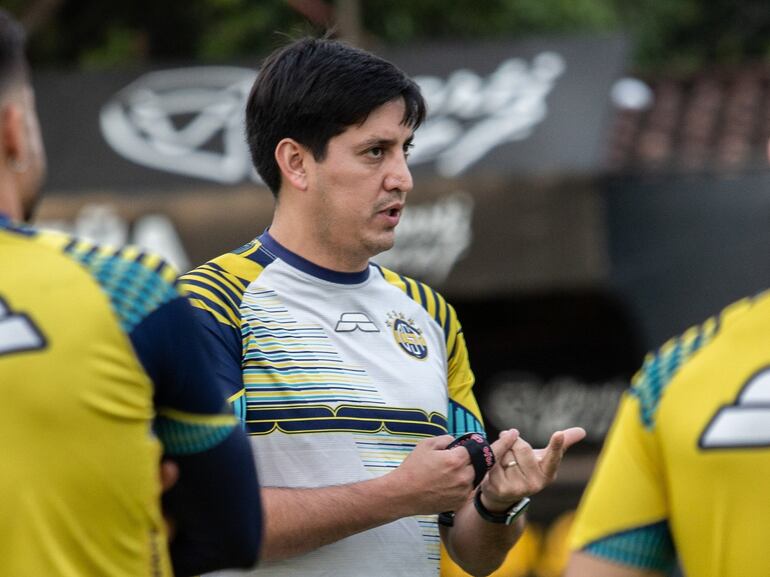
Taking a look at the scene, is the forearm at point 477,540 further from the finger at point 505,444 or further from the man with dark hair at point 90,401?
the man with dark hair at point 90,401

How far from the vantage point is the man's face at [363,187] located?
3631mm

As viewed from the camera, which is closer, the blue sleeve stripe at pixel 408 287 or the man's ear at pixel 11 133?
the man's ear at pixel 11 133

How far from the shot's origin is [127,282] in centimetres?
254

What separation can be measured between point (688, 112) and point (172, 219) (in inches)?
172

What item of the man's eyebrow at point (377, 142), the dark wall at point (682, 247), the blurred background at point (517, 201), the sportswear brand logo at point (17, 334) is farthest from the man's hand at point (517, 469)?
the dark wall at point (682, 247)

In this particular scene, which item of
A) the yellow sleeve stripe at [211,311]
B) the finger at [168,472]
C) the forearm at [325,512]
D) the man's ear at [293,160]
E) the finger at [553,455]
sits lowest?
the forearm at [325,512]

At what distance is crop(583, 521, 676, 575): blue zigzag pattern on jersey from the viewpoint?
2.66 m

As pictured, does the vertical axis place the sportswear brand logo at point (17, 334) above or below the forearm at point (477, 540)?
above

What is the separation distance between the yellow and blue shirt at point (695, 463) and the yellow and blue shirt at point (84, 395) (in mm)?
737

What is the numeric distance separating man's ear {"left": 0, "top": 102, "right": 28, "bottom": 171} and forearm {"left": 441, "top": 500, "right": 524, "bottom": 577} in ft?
4.92

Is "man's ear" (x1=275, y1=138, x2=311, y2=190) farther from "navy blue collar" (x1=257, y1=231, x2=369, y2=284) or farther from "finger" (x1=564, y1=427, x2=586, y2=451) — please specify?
"finger" (x1=564, y1=427, x2=586, y2=451)

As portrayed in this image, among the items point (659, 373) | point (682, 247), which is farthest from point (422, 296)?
point (682, 247)

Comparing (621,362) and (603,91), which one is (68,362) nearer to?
(603,91)

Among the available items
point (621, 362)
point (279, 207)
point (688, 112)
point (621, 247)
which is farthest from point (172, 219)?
point (279, 207)
